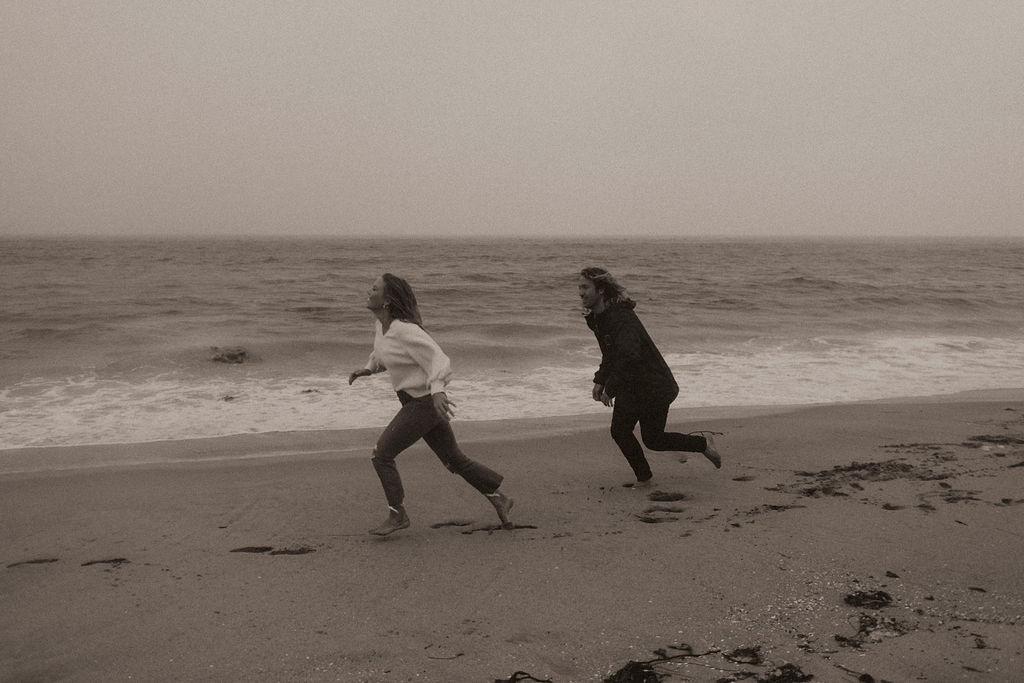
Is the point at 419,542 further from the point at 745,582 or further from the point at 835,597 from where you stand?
the point at 835,597

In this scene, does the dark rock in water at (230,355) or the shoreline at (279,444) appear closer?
the shoreline at (279,444)

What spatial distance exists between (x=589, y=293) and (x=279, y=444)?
370cm

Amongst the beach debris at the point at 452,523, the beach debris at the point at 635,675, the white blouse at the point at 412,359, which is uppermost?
the white blouse at the point at 412,359

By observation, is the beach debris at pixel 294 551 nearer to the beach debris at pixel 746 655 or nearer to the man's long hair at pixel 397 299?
the man's long hair at pixel 397 299

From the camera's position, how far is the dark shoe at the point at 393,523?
461 cm

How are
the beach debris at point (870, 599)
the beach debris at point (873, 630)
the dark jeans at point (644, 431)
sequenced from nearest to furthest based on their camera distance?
the beach debris at point (873, 630)
the beach debris at point (870, 599)
the dark jeans at point (644, 431)

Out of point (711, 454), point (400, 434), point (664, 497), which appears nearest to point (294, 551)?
point (400, 434)

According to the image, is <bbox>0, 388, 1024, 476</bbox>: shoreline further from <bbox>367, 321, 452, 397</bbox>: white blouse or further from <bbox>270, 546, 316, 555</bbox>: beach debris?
<bbox>367, 321, 452, 397</bbox>: white blouse

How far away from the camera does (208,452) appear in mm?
7047

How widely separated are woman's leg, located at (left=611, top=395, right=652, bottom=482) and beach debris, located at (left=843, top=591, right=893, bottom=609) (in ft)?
6.39

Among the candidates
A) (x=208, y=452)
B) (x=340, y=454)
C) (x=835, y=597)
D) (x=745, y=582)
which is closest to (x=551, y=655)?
(x=745, y=582)

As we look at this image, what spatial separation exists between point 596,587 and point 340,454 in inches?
141

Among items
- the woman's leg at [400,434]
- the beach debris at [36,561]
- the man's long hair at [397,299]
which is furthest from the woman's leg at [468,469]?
the beach debris at [36,561]

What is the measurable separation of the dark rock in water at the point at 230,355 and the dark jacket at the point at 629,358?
8650 millimetres
